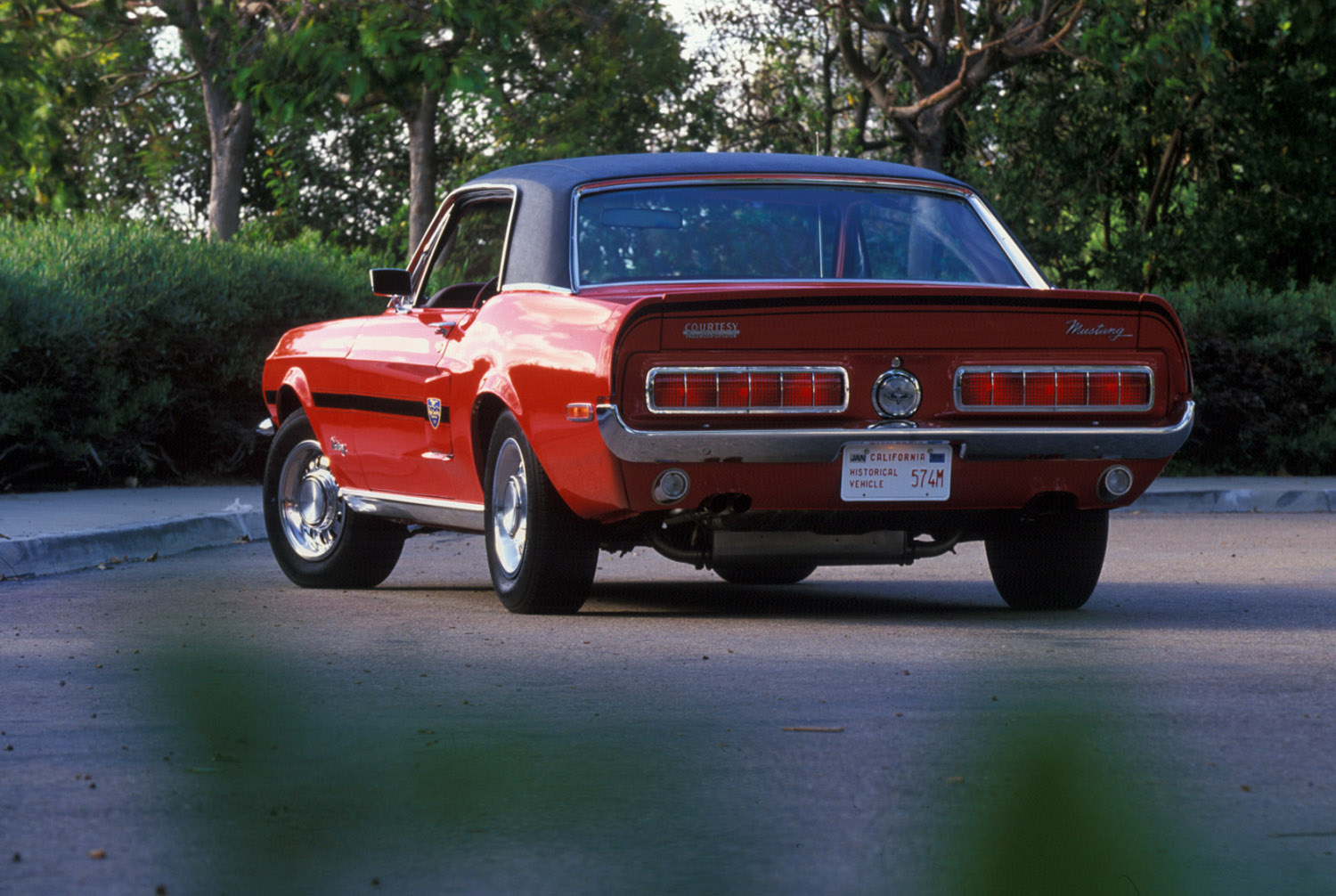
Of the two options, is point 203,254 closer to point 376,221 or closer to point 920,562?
point 920,562

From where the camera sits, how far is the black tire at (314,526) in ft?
31.8

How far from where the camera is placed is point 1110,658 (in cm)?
687

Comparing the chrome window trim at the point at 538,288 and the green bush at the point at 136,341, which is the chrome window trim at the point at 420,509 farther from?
the green bush at the point at 136,341

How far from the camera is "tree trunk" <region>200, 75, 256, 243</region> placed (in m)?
23.7

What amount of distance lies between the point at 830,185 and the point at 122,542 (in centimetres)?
488

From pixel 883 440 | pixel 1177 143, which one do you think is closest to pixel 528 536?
pixel 883 440

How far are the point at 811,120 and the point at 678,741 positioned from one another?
2479 centimetres

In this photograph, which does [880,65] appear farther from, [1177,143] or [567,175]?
[567,175]

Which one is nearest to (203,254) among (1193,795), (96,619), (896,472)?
(96,619)

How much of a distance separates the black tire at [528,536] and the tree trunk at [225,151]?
16.2 m

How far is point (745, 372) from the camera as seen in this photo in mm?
7172

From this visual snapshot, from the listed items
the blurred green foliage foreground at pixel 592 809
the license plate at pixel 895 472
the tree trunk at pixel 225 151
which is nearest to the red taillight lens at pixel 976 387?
the license plate at pixel 895 472

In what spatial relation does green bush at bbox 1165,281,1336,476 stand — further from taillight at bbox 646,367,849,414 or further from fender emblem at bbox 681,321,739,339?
fender emblem at bbox 681,321,739,339

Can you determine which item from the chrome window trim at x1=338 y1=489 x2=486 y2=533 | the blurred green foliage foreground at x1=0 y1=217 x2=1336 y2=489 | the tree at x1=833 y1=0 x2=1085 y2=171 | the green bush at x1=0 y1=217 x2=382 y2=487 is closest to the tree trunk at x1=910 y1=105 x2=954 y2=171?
the tree at x1=833 y1=0 x2=1085 y2=171
